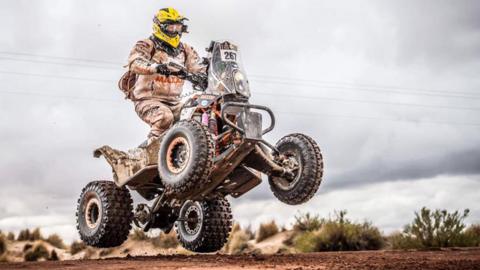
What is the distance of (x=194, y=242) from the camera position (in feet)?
40.3

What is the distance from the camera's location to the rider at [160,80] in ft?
35.6

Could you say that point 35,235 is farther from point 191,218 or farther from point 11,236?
point 191,218

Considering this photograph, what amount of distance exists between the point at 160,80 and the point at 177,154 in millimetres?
2145

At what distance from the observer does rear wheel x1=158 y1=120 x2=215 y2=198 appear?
28.6 ft

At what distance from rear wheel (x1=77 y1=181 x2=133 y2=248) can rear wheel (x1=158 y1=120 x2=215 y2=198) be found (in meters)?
2.38

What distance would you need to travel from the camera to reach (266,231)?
2400cm

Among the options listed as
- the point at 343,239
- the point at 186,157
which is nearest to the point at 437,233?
the point at 343,239

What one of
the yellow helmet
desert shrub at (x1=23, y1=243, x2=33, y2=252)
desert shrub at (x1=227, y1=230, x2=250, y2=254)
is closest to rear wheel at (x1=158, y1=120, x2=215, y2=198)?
the yellow helmet

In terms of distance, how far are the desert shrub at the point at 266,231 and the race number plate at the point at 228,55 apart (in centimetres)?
1463

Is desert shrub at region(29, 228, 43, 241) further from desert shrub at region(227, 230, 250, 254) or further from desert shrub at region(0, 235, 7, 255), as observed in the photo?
desert shrub at region(227, 230, 250, 254)

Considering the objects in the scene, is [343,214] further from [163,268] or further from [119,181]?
[163,268]

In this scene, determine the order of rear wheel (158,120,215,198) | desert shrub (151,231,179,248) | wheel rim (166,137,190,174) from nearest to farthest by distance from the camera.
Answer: rear wheel (158,120,215,198)
wheel rim (166,137,190,174)
desert shrub (151,231,179,248)

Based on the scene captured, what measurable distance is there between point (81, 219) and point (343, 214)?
34.0 ft

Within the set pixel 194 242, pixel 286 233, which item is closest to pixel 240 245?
pixel 286 233
